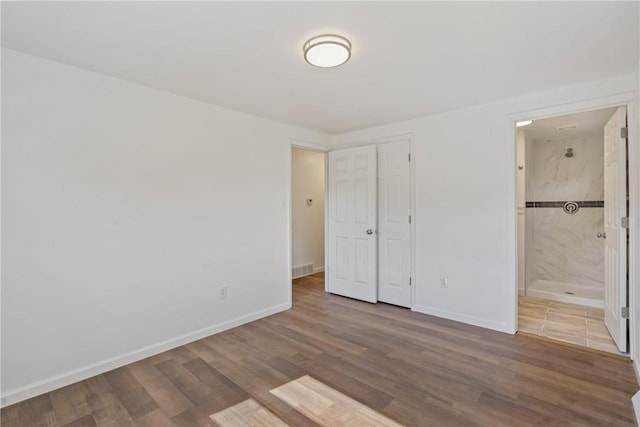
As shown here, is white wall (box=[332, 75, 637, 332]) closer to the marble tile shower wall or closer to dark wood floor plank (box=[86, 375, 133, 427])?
the marble tile shower wall

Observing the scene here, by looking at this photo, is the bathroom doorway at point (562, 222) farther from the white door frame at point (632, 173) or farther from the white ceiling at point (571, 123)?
the white door frame at point (632, 173)

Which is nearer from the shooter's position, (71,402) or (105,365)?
(71,402)

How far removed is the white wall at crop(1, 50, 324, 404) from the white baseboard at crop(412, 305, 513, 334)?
77.8 inches

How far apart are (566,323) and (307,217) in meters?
3.91

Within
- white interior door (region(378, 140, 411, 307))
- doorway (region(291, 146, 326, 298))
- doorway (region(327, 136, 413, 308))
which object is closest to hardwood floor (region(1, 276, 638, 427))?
white interior door (region(378, 140, 411, 307))

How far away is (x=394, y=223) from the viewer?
385 cm

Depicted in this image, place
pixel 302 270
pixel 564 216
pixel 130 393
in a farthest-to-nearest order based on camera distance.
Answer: pixel 302 270 < pixel 564 216 < pixel 130 393

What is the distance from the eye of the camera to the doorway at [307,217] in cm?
536

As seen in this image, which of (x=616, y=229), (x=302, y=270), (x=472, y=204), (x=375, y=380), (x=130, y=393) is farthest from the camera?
(x=302, y=270)

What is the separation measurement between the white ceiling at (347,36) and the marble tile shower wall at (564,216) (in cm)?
252

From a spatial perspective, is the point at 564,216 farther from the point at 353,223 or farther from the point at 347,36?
the point at 347,36

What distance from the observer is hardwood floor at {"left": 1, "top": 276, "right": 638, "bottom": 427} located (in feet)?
6.01

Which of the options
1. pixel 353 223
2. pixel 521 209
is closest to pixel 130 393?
pixel 353 223

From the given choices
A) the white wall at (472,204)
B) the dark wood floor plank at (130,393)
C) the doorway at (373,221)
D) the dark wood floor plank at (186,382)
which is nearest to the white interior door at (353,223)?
the doorway at (373,221)
